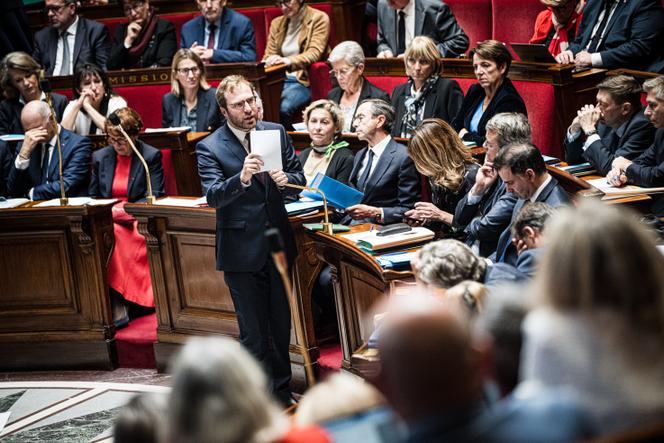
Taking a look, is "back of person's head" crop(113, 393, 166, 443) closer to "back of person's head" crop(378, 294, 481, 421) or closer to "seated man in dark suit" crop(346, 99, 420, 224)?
"back of person's head" crop(378, 294, 481, 421)

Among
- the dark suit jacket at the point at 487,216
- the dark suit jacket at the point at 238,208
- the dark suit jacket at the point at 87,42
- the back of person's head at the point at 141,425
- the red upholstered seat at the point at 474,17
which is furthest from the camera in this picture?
the dark suit jacket at the point at 87,42

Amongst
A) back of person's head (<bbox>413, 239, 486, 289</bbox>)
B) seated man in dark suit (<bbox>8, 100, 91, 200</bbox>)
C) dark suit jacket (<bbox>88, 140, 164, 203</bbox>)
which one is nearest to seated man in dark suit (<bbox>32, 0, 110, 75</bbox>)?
seated man in dark suit (<bbox>8, 100, 91, 200</bbox>)

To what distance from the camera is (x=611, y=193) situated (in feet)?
12.3

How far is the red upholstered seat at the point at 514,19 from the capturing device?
6266 mm

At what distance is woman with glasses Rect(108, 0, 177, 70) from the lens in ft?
22.2

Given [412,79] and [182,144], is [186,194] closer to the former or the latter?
[182,144]

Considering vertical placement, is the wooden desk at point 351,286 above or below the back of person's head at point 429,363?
below

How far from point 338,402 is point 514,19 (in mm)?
5152

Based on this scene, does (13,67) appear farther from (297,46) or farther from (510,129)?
(510,129)

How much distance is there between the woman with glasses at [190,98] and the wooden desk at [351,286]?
5.88 ft

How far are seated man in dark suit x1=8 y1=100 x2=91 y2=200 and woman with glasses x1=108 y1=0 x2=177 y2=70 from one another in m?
1.49

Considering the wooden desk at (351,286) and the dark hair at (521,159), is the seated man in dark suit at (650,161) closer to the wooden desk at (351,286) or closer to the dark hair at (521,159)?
the dark hair at (521,159)

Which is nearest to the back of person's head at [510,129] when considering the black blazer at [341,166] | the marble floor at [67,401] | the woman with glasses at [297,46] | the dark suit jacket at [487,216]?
the dark suit jacket at [487,216]

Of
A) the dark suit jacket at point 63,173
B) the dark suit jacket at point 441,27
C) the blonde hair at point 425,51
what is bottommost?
the dark suit jacket at point 63,173
